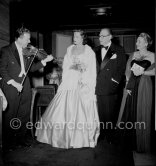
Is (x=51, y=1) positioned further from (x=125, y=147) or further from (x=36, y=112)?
(x=125, y=147)

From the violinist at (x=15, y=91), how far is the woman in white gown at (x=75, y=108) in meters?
0.35

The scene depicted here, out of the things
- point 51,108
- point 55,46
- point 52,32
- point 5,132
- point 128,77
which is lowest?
point 5,132

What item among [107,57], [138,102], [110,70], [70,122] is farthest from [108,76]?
[70,122]

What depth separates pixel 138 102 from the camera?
316 cm

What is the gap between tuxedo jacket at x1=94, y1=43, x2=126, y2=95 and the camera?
3.63 m

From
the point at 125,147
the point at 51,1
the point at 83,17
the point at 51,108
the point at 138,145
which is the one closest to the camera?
the point at 138,145

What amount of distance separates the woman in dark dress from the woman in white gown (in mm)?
512

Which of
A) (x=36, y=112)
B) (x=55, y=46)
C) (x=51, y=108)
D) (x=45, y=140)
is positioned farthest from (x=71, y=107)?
(x=55, y=46)

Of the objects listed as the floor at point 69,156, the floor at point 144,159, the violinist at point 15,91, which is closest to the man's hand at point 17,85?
the violinist at point 15,91

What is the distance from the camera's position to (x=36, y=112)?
476 centimetres

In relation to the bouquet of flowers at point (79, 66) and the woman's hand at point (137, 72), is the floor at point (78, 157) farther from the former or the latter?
the bouquet of flowers at point (79, 66)

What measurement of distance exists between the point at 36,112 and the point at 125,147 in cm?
211

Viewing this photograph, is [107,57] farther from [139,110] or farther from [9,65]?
[9,65]

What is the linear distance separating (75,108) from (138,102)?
98cm
